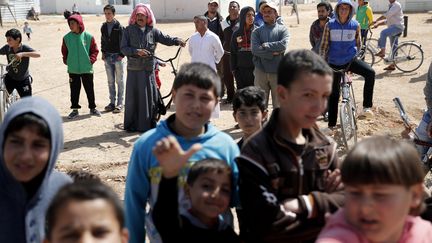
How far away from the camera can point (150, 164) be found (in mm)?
2330

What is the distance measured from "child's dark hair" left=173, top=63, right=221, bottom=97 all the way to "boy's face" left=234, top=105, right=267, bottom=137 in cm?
128

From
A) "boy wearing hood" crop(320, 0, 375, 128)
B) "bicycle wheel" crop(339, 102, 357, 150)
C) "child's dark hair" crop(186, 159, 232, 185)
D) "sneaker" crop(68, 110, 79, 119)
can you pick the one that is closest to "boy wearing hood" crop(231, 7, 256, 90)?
"boy wearing hood" crop(320, 0, 375, 128)

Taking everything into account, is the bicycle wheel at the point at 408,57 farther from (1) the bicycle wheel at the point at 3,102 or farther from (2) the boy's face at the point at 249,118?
(2) the boy's face at the point at 249,118

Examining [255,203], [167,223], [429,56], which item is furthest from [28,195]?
[429,56]

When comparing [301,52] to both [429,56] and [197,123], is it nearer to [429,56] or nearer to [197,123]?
[197,123]

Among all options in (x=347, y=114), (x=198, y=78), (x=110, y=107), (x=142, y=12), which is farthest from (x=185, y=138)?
(x=110, y=107)

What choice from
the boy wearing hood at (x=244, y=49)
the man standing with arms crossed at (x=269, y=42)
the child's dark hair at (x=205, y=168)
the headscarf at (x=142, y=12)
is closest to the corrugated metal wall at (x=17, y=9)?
the boy wearing hood at (x=244, y=49)

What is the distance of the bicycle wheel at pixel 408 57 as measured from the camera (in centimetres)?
1302

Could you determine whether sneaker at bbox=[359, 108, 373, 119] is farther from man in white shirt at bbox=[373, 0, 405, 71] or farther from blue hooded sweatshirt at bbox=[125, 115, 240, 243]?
blue hooded sweatshirt at bbox=[125, 115, 240, 243]

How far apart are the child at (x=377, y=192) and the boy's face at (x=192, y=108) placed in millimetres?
749

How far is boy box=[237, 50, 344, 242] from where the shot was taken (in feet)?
6.24

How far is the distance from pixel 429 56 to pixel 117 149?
10609mm

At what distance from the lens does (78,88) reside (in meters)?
9.55

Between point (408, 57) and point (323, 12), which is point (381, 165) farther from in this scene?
point (408, 57)
